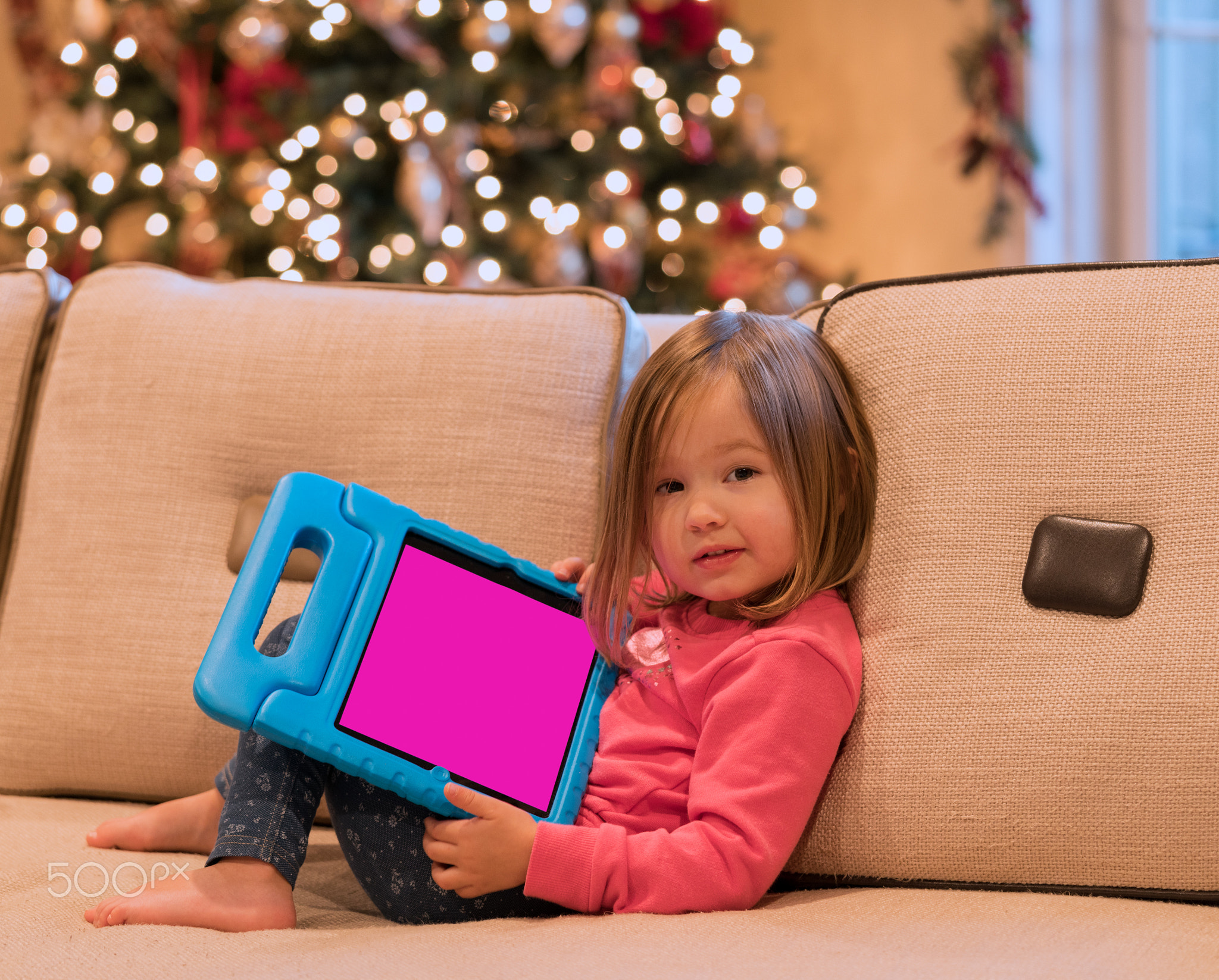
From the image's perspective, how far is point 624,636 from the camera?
0.93 m

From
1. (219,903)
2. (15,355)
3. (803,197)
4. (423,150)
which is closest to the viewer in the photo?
(219,903)

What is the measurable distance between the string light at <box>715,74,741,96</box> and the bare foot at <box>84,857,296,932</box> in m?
2.23

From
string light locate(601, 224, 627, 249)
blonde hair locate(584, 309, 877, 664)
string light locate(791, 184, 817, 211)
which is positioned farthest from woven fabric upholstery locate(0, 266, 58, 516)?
string light locate(791, 184, 817, 211)

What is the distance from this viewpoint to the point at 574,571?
0.96 metres

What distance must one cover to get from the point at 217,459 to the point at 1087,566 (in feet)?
2.63

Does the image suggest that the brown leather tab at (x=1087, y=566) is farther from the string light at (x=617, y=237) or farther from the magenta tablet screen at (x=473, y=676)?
the string light at (x=617, y=237)

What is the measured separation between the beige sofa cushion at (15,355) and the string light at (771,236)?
5.81 feet

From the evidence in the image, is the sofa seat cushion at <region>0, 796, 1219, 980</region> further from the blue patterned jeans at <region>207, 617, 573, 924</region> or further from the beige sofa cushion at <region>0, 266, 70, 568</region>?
the beige sofa cushion at <region>0, 266, 70, 568</region>

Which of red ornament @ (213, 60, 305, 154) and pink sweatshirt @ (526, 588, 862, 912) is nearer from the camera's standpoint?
pink sweatshirt @ (526, 588, 862, 912)

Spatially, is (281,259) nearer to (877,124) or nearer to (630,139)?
(630,139)

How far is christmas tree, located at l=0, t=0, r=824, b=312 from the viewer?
A: 93.0 inches

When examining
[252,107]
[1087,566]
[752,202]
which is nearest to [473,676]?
[1087,566]

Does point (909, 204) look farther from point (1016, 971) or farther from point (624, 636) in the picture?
point (1016, 971)

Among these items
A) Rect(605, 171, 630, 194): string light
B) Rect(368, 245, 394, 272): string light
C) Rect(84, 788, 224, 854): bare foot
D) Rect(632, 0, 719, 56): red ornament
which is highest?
Rect(632, 0, 719, 56): red ornament
